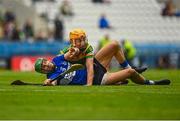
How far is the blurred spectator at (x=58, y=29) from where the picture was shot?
37438 mm

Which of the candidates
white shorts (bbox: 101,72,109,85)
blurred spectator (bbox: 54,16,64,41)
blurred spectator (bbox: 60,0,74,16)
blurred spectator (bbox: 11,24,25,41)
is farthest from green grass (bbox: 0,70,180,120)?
blurred spectator (bbox: 60,0,74,16)

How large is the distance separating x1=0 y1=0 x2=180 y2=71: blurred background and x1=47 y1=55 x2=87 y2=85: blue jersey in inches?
693

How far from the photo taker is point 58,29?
3759cm

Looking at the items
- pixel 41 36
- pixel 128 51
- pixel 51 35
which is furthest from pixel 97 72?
pixel 51 35

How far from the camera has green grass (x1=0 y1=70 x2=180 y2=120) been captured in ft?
39.1

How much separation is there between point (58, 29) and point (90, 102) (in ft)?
79.2

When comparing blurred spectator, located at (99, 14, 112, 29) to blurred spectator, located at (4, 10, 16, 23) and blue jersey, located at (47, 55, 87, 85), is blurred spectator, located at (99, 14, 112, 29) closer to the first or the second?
blurred spectator, located at (4, 10, 16, 23)

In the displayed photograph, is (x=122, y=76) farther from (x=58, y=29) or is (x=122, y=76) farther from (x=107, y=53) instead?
(x=58, y=29)

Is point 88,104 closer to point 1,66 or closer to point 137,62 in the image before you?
point 1,66

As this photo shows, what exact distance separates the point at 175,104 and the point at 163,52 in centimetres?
2515

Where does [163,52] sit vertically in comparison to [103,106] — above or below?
below

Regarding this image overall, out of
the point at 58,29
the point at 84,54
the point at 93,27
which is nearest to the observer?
the point at 84,54

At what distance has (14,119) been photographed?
1140 centimetres

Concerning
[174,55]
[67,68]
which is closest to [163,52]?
[174,55]
